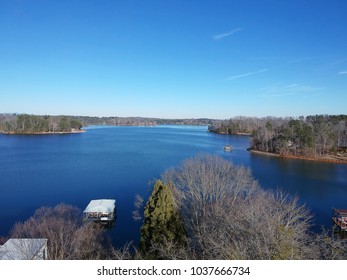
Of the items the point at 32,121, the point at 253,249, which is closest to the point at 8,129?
the point at 32,121

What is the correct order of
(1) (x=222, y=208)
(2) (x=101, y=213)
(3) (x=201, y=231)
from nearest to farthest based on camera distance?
(3) (x=201, y=231) < (1) (x=222, y=208) < (2) (x=101, y=213)

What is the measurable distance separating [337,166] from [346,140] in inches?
455

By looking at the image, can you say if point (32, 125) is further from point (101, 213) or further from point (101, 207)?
point (101, 213)

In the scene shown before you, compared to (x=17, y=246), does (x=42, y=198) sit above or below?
below

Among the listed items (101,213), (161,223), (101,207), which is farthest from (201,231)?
(101,207)

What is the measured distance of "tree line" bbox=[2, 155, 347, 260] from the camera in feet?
11.0

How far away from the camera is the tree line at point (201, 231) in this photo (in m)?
3.35

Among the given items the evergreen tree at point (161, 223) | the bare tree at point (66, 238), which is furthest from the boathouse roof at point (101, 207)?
the evergreen tree at point (161, 223)

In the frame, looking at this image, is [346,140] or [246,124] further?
[246,124]

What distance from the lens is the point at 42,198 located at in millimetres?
12750

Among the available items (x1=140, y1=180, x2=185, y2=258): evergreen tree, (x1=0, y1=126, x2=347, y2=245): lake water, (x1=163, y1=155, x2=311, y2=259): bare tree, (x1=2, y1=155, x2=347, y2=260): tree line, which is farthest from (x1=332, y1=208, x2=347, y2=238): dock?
(x1=140, y1=180, x2=185, y2=258): evergreen tree

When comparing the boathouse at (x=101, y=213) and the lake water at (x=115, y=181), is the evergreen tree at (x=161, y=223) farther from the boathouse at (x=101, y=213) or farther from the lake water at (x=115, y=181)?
the boathouse at (x=101, y=213)

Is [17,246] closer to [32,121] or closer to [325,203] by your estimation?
[325,203]

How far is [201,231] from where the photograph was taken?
6434mm
